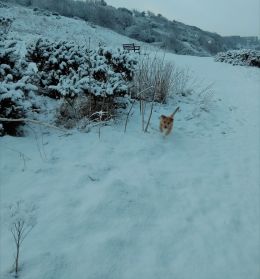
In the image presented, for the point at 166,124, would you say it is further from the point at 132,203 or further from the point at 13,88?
the point at 13,88

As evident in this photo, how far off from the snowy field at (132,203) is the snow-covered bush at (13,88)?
0.29m

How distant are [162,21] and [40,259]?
66621 millimetres

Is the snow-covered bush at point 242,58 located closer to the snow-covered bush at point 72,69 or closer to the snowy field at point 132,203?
the snowy field at point 132,203

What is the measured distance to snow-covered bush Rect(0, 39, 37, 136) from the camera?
157 inches

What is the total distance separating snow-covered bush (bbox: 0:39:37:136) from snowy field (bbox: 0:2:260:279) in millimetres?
291

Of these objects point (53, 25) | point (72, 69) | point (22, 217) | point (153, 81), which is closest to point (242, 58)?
point (53, 25)

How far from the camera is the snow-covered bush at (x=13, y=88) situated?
13.1 ft

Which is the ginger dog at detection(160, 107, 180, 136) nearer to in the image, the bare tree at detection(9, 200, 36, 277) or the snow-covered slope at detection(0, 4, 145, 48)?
the bare tree at detection(9, 200, 36, 277)

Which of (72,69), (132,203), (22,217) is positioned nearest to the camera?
(22,217)

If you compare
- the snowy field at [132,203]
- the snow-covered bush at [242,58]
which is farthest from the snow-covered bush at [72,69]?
the snow-covered bush at [242,58]

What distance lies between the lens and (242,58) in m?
19.7

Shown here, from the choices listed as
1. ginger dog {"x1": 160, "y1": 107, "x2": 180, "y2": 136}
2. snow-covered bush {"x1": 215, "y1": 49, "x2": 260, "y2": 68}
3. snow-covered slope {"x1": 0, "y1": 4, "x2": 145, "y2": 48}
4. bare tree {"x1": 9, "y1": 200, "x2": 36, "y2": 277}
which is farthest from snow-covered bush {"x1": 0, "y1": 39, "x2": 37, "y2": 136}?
snow-covered slope {"x1": 0, "y1": 4, "x2": 145, "y2": 48}

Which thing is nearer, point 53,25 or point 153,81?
point 153,81

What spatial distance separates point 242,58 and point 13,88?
18086 mm
